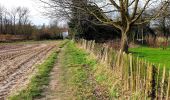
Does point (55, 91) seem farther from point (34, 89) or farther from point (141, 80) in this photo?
point (141, 80)

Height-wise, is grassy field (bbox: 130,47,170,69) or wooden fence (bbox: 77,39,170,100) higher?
wooden fence (bbox: 77,39,170,100)

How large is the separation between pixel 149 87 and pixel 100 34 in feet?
161

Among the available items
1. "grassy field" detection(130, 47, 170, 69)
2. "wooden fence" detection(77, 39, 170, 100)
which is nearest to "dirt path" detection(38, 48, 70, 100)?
"wooden fence" detection(77, 39, 170, 100)

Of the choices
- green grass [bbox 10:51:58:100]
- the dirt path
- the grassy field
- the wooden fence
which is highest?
the wooden fence

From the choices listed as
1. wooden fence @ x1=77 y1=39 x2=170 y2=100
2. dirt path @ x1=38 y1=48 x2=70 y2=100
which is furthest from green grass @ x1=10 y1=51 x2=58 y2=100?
wooden fence @ x1=77 y1=39 x2=170 y2=100

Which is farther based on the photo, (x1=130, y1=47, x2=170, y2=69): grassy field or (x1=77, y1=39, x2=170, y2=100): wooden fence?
(x1=130, y1=47, x2=170, y2=69): grassy field

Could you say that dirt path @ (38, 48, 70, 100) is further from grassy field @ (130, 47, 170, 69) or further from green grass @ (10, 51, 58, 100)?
grassy field @ (130, 47, 170, 69)

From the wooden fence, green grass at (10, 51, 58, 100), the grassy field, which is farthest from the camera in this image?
the grassy field

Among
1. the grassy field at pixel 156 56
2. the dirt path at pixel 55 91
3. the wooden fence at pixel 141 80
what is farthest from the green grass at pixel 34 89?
the grassy field at pixel 156 56

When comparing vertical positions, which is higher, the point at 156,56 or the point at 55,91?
the point at 55,91

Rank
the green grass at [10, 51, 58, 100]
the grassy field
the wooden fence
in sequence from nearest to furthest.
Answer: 1. the wooden fence
2. the green grass at [10, 51, 58, 100]
3. the grassy field

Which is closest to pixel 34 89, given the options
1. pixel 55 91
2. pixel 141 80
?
pixel 55 91

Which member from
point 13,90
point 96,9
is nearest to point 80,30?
point 96,9

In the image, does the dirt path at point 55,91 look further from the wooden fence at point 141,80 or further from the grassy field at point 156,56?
the grassy field at point 156,56
